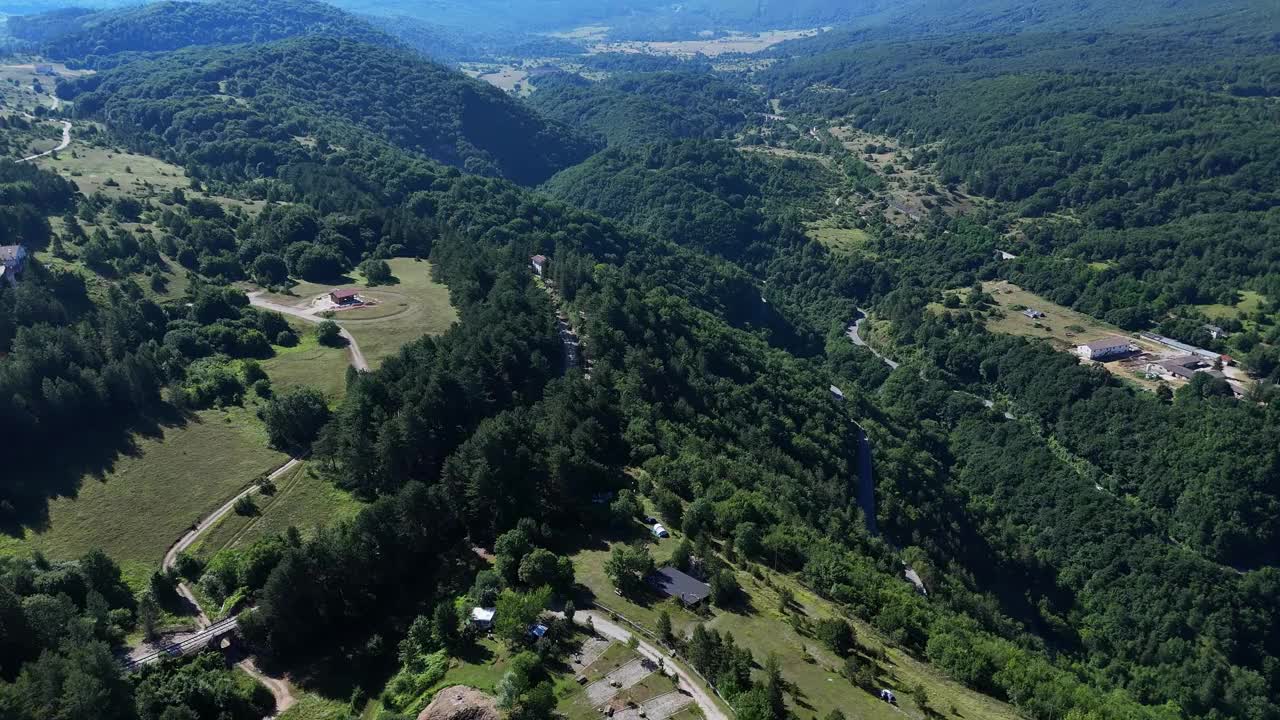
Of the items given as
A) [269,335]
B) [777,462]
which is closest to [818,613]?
[777,462]

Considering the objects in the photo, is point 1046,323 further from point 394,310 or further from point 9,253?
point 9,253

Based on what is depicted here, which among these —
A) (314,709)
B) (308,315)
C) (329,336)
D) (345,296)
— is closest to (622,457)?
(314,709)

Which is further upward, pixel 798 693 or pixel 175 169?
pixel 175 169

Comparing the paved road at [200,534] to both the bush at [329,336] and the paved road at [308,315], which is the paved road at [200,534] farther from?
the bush at [329,336]

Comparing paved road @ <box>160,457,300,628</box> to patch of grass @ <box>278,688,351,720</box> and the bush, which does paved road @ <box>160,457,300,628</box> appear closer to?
patch of grass @ <box>278,688,351,720</box>

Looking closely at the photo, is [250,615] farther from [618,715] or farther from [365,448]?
[618,715]

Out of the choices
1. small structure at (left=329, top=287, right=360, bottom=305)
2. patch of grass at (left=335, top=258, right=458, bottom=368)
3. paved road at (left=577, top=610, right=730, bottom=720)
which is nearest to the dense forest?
paved road at (left=577, top=610, right=730, bottom=720)

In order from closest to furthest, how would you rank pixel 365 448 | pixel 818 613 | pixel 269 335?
1. pixel 818 613
2. pixel 365 448
3. pixel 269 335
